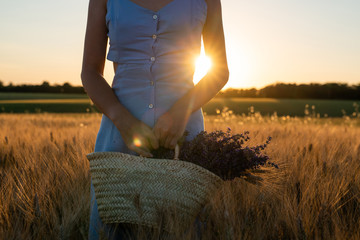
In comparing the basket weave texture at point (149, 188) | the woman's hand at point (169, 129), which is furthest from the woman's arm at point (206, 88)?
the basket weave texture at point (149, 188)

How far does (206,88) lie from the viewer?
145cm

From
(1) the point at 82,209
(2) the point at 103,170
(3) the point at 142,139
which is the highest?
(3) the point at 142,139

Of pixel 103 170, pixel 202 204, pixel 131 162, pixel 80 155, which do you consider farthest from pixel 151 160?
pixel 80 155

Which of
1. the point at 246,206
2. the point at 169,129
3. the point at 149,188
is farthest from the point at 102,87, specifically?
the point at 246,206

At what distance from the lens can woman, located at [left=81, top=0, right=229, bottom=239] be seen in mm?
1416

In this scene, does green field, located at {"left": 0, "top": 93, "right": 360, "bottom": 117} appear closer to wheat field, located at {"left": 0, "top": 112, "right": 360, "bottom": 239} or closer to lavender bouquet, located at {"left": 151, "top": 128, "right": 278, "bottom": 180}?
wheat field, located at {"left": 0, "top": 112, "right": 360, "bottom": 239}

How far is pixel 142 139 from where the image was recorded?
131 cm

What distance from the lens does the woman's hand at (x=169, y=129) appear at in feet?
4.31

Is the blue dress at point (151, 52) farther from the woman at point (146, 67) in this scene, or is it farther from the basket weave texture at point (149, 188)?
the basket weave texture at point (149, 188)

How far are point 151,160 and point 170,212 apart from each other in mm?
222

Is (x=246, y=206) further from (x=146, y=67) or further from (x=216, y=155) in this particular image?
(x=146, y=67)

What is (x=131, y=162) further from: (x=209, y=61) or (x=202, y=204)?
(x=209, y=61)

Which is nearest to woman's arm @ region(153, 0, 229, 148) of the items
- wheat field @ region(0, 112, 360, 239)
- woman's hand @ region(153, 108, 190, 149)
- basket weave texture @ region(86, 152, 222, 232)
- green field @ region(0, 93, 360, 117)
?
woman's hand @ region(153, 108, 190, 149)

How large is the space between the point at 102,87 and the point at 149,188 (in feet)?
1.66
